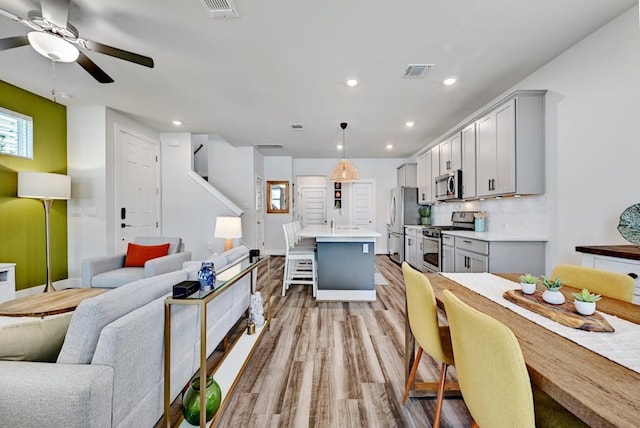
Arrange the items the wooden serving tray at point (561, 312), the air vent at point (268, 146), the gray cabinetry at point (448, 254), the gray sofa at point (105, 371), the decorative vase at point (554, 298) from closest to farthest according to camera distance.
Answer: the gray sofa at point (105, 371), the wooden serving tray at point (561, 312), the decorative vase at point (554, 298), the gray cabinetry at point (448, 254), the air vent at point (268, 146)

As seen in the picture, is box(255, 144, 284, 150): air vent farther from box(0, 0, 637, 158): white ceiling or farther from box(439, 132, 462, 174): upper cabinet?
box(439, 132, 462, 174): upper cabinet

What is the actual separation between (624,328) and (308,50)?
284 centimetres

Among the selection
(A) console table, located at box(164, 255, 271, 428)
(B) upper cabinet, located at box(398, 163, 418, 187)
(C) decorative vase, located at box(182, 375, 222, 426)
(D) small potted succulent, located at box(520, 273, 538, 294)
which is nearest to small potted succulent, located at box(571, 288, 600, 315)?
(D) small potted succulent, located at box(520, 273, 538, 294)

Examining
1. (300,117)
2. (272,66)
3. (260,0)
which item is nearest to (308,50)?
(272,66)

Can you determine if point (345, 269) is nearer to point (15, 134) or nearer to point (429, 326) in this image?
point (429, 326)

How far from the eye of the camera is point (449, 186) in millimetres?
4520

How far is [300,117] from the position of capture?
4.50 m

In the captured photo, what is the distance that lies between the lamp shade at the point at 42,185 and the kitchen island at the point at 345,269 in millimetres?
3224

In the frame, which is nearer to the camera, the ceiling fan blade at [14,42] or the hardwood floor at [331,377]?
the hardwood floor at [331,377]

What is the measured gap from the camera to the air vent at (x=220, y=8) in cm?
201

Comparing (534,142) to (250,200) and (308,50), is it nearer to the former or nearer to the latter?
(308,50)

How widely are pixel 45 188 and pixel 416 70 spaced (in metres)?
4.64

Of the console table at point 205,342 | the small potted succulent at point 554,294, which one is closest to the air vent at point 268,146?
the console table at point 205,342

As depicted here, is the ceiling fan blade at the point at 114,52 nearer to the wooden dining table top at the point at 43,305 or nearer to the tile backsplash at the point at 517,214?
the wooden dining table top at the point at 43,305
